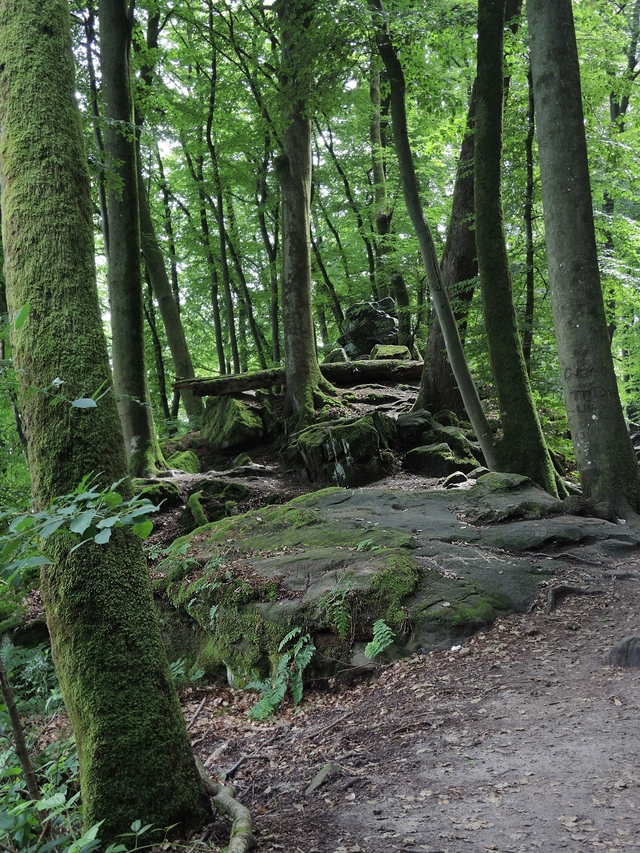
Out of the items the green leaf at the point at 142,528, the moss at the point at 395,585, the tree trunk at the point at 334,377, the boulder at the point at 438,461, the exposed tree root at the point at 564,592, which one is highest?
the tree trunk at the point at 334,377

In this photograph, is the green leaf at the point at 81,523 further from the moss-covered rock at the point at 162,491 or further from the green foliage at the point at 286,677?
the moss-covered rock at the point at 162,491

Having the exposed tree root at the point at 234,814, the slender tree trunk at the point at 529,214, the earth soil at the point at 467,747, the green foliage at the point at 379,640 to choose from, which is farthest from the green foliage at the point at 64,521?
the slender tree trunk at the point at 529,214

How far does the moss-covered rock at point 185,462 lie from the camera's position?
40.8 ft

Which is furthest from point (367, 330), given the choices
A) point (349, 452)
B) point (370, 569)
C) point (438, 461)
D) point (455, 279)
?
point (370, 569)

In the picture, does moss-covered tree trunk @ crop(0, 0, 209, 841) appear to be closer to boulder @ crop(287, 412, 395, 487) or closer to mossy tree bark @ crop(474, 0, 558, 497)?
mossy tree bark @ crop(474, 0, 558, 497)

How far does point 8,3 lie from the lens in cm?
Result: 359

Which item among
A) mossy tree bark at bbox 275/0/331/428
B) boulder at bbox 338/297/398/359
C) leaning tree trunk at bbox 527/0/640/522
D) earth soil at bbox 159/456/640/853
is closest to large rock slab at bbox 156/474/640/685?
earth soil at bbox 159/456/640/853

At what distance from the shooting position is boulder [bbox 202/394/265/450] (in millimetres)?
13555

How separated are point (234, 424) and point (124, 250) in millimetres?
4369

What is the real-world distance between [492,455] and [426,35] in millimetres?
6451

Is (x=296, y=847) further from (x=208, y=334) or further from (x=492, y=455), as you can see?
(x=208, y=334)

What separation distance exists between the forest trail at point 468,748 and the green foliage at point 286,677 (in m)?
0.18

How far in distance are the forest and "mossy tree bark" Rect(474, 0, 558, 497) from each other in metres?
0.04

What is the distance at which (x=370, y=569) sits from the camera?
594 centimetres
